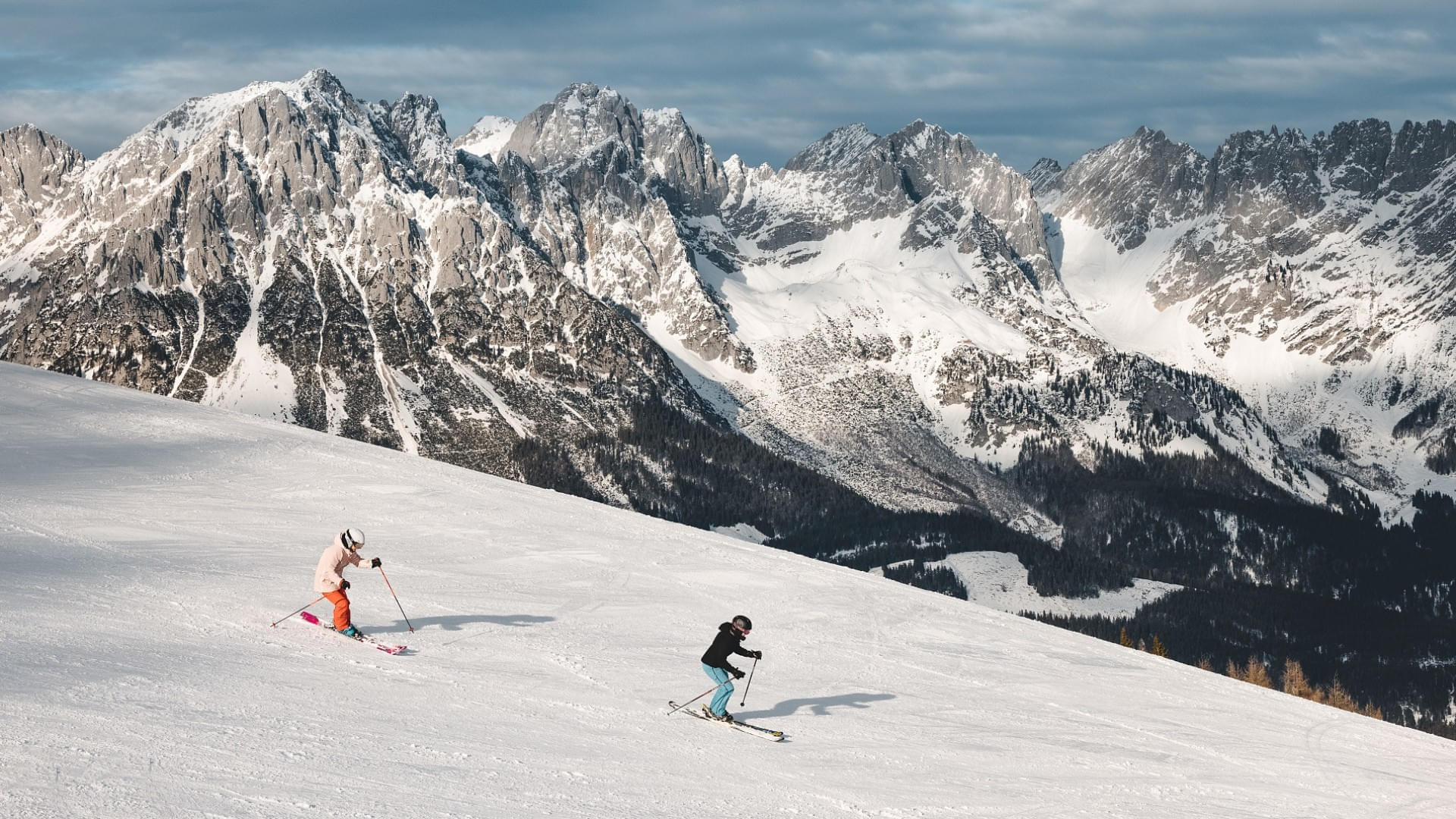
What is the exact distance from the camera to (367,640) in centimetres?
2895

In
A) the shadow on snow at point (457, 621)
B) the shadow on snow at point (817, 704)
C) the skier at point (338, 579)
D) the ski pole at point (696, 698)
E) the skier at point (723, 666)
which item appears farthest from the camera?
the shadow on snow at point (457, 621)

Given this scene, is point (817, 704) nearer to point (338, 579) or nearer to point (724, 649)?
point (724, 649)

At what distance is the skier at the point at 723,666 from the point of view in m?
26.5

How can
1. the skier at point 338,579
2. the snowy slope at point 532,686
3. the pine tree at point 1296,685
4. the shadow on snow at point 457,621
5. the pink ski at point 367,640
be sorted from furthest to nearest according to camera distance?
1. the pine tree at point 1296,685
2. the shadow on snow at point 457,621
3. the skier at point 338,579
4. the pink ski at point 367,640
5. the snowy slope at point 532,686

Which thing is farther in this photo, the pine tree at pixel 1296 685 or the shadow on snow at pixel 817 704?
the pine tree at pixel 1296 685

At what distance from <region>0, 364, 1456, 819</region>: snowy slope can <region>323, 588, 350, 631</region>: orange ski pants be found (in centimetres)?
55

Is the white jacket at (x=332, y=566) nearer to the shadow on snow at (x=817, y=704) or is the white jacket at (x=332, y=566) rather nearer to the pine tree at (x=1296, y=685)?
the shadow on snow at (x=817, y=704)

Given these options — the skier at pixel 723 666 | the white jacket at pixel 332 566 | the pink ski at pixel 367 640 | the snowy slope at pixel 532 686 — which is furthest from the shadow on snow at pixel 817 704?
the white jacket at pixel 332 566

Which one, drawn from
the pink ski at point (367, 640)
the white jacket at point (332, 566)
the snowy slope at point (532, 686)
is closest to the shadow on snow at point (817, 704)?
the snowy slope at point (532, 686)

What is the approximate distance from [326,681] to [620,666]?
23.3 feet

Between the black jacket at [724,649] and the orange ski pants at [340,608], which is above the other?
the black jacket at [724,649]

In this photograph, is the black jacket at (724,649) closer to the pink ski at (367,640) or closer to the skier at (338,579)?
the pink ski at (367,640)

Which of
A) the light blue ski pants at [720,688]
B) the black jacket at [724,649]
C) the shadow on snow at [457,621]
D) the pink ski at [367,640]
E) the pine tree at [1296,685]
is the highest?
the black jacket at [724,649]

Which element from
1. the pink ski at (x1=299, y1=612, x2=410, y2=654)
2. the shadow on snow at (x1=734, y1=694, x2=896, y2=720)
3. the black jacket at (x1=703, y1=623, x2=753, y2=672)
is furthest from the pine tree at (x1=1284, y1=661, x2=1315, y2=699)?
the pink ski at (x1=299, y1=612, x2=410, y2=654)
